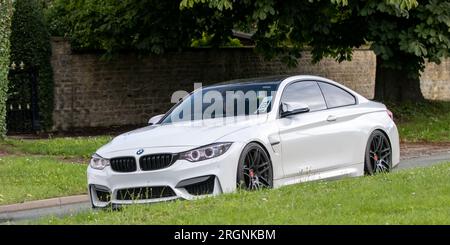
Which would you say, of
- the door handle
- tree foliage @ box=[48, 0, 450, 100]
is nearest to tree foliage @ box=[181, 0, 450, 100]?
tree foliage @ box=[48, 0, 450, 100]

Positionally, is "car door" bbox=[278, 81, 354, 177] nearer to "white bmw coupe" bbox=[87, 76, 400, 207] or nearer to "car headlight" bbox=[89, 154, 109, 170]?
"white bmw coupe" bbox=[87, 76, 400, 207]

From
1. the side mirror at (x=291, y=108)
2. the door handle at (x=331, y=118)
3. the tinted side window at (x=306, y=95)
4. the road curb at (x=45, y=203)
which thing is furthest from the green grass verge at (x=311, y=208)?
the road curb at (x=45, y=203)

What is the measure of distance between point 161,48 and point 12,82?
3926mm

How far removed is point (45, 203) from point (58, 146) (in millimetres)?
6126

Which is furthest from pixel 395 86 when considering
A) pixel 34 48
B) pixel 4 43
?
pixel 4 43

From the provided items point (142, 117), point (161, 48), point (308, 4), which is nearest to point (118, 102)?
point (142, 117)

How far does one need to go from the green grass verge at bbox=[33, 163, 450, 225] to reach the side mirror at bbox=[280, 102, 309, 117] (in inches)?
50.4

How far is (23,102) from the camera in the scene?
22.7 metres

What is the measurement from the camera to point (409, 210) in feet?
25.6

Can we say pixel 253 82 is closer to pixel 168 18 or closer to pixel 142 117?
pixel 168 18

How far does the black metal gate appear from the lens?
22.4 meters

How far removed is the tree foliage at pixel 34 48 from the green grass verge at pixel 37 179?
7611 millimetres

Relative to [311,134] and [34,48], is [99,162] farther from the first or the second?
[34,48]

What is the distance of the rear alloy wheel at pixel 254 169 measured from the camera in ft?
30.7
